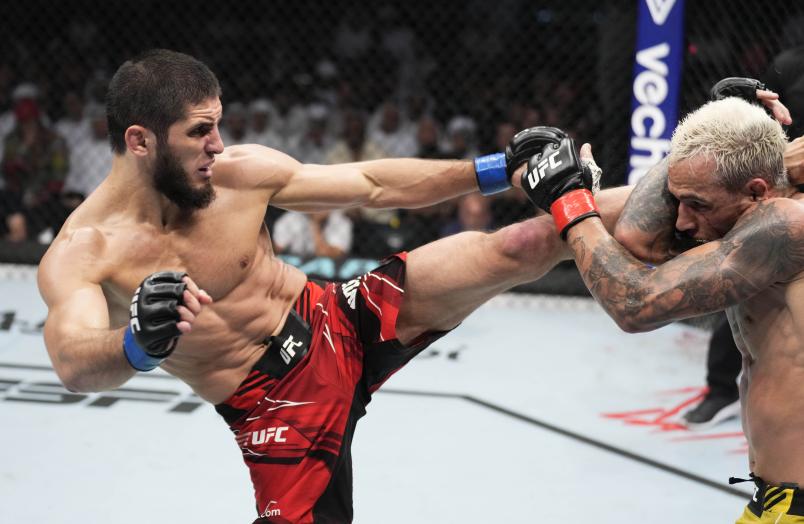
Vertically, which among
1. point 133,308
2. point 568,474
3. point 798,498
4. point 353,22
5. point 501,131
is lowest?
point 568,474

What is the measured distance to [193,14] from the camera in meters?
6.15

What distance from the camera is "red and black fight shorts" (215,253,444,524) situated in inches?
89.1

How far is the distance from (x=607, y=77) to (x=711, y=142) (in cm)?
319

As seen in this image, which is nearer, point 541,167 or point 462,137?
point 541,167

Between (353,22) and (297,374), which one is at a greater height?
(353,22)

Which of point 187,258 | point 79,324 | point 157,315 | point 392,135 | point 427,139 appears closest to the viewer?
point 157,315

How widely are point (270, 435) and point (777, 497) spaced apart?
1.04 meters

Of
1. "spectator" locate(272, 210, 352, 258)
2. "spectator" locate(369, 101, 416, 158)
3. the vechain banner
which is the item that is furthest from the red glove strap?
"spectator" locate(369, 101, 416, 158)

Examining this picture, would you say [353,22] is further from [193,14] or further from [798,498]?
[798,498]

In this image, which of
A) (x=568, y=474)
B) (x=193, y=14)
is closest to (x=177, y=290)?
(x=568, y=474)

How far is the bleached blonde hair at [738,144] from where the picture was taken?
1.74 m

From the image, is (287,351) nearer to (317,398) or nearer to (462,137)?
(317,398)

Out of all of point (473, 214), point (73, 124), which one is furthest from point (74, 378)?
point (73, 124)

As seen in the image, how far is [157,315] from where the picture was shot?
164cm
